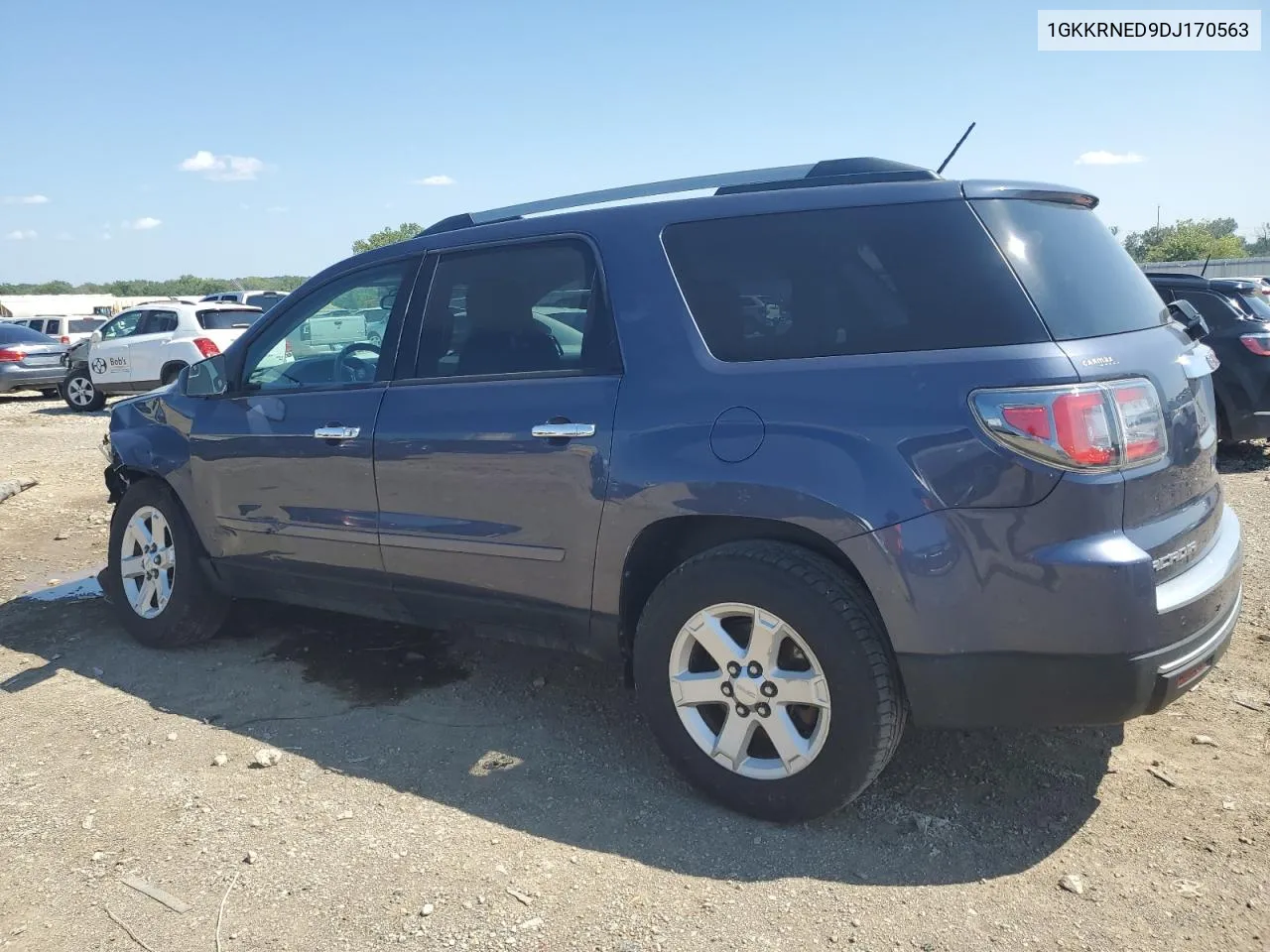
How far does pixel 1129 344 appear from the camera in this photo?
2.84 m

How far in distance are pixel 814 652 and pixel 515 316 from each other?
1.67 metres

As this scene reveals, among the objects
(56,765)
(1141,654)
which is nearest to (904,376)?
(1141,654)

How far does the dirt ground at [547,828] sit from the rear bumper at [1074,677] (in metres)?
0.45

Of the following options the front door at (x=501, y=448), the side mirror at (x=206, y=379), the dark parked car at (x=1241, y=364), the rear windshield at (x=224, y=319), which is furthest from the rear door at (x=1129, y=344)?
the rear windshield at (x=224, y=319)

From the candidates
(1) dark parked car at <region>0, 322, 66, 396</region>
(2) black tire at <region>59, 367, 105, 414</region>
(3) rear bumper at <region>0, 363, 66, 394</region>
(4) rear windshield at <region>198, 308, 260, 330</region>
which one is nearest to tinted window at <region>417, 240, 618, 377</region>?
(4) rear windshield at <region>198, 308, 260, 330</region>

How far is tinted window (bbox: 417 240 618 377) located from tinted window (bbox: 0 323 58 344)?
57.6ft

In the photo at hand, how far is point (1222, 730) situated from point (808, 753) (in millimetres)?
1716

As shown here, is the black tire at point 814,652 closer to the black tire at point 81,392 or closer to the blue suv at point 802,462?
the blue suv at point 802,462

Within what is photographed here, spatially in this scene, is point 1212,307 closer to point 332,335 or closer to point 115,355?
point 332,335

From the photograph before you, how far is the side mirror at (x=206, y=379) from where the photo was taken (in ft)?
15.0

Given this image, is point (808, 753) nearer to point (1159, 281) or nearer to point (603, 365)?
point (603, 365)

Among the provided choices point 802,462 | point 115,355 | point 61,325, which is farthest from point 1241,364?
point 61,325

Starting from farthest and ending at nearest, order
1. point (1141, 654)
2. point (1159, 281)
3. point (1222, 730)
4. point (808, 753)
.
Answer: point (1159, 281), point (1222, 730), point (808, 753), point (1141, 654)

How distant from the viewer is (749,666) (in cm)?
303
